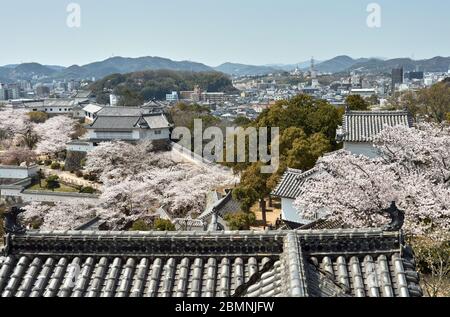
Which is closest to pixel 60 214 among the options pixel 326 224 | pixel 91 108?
pixel 326 224

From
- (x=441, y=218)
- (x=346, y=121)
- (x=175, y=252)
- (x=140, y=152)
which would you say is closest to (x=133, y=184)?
(x=140, y=152)

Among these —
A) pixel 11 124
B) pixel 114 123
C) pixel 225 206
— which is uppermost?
pixel 114 123

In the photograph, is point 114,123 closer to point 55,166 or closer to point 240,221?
point 55,166

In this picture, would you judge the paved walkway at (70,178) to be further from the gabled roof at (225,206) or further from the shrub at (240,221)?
the shrub at (240,221)

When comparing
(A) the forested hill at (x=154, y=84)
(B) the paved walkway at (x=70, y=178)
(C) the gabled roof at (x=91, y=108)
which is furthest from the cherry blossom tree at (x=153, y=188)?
(A) the forested hill at (x=154, y=84)

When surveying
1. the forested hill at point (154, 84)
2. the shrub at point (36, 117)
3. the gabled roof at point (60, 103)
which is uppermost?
the forested hill at point (154, 84)

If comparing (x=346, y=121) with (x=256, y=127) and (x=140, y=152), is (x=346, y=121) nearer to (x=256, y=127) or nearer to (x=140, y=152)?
(x=256, y=127)
